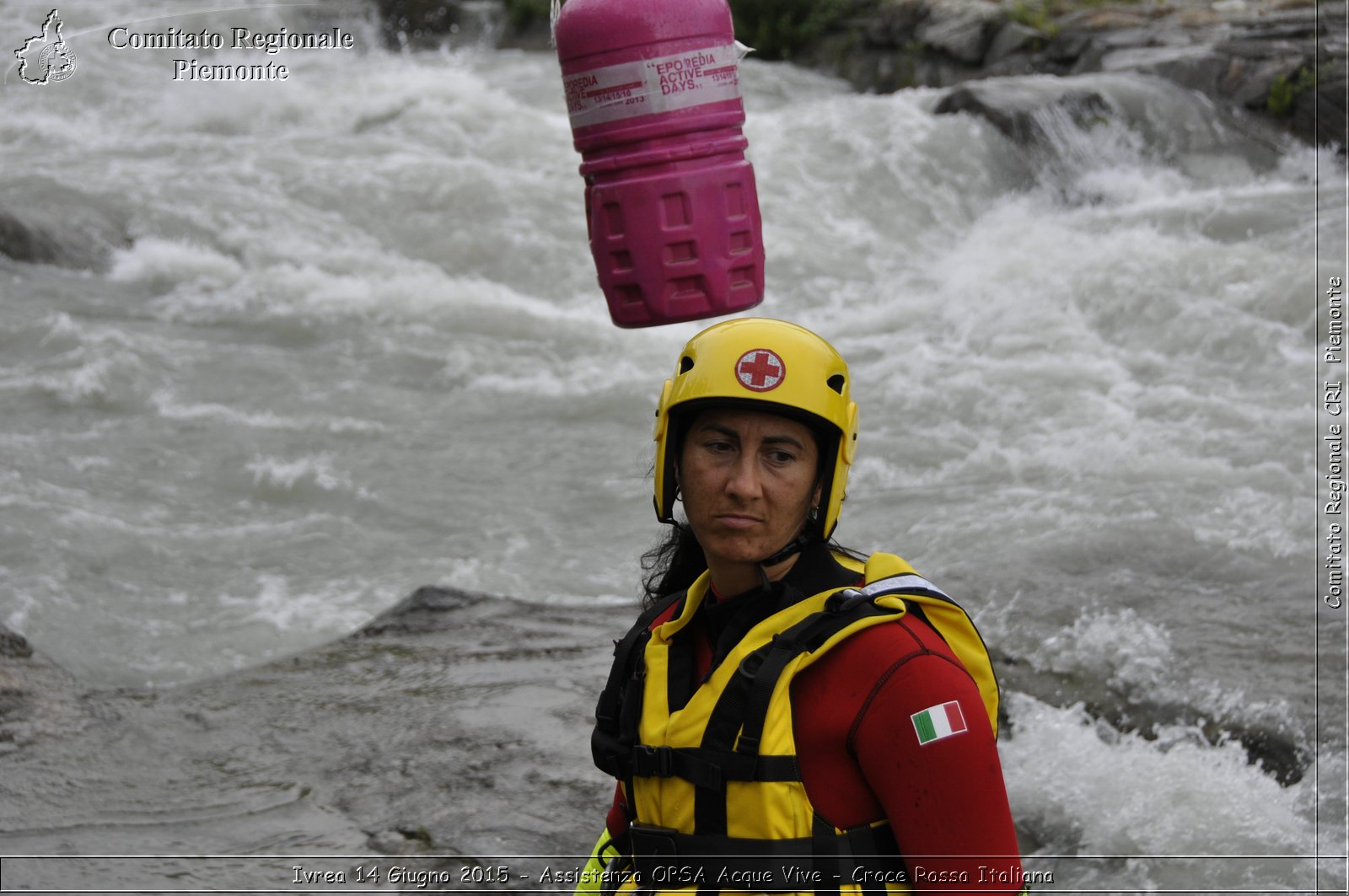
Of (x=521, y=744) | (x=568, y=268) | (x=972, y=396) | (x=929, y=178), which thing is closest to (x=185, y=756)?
(x=521, y=744)

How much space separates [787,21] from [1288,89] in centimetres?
642

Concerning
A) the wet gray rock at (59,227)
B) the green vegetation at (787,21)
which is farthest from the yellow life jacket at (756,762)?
the green vegetation at (787,21)

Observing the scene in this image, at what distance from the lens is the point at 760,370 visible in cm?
177

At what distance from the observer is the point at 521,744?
11.6 ft

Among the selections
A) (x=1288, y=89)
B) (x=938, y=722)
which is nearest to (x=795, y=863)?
(x=938, y=722)

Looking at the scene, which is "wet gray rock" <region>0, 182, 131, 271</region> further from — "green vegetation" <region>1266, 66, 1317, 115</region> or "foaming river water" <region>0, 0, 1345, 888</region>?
"green vegetation" <region>1266, 66, 1317, 115</region>

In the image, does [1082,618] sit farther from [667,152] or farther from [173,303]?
[173,303]

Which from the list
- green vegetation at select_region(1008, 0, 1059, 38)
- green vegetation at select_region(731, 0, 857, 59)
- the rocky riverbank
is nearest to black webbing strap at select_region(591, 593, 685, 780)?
the rocky riverbank

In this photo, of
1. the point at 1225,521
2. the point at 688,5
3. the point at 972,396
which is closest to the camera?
the point at 688,5

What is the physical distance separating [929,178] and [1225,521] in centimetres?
681

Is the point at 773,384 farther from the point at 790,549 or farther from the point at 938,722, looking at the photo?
the point at 938,722

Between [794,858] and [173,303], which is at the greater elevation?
[794,858]

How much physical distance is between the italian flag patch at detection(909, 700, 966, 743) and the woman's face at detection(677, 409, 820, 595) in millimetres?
320

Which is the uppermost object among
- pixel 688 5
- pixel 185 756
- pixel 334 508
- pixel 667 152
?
pixel 688 5
